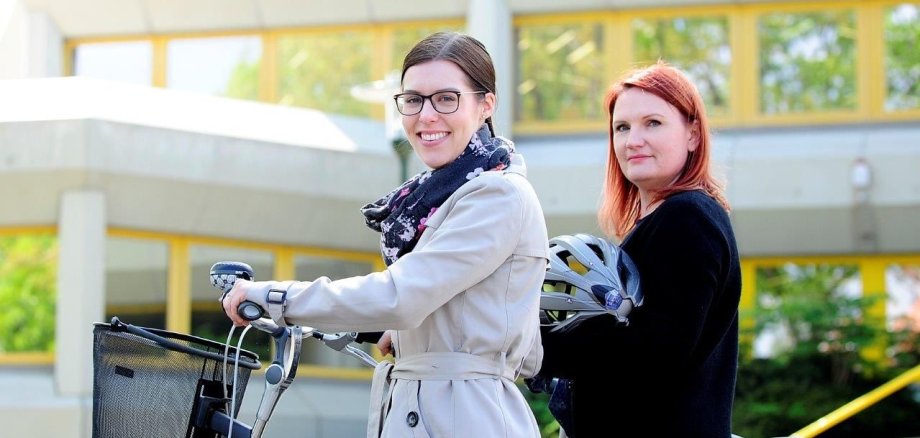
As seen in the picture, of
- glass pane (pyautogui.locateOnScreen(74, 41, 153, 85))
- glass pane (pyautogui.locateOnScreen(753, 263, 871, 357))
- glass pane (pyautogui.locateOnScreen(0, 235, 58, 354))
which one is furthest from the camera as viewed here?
glass pane (pyautogui.locateOnScreen(74, 41, 153, 85))

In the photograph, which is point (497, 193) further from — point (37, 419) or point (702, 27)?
point (702, 27)

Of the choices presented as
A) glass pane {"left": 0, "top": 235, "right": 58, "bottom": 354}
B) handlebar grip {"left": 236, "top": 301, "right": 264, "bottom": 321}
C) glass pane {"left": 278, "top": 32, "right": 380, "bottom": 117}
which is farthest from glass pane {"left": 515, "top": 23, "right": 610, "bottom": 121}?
handlebar grip {"left": 236, "top": 301, "right": 264, "bottom": 321}

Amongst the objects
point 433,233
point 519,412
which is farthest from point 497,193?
point 519,412

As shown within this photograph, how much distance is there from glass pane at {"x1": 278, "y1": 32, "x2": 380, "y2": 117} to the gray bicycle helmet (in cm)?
1309

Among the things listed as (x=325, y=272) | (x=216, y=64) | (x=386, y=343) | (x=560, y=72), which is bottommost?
(x=386, y=343)

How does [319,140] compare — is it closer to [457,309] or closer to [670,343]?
[670,343]

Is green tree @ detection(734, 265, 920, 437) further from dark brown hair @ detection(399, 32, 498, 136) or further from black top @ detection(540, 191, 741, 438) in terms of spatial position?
dark brown hair @ detection(399, 32, 498, 136)

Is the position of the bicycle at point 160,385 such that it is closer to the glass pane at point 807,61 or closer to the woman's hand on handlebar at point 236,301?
the woman's hand on handlebar at point 236,301

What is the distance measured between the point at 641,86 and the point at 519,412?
109 centimetres

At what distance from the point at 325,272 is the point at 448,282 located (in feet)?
44.3

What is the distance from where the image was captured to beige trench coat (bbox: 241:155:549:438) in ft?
10.7

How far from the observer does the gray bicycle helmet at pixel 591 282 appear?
12.3 ft

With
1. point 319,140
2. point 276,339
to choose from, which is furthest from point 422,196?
point 319,140

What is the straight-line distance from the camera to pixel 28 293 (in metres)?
15.4
